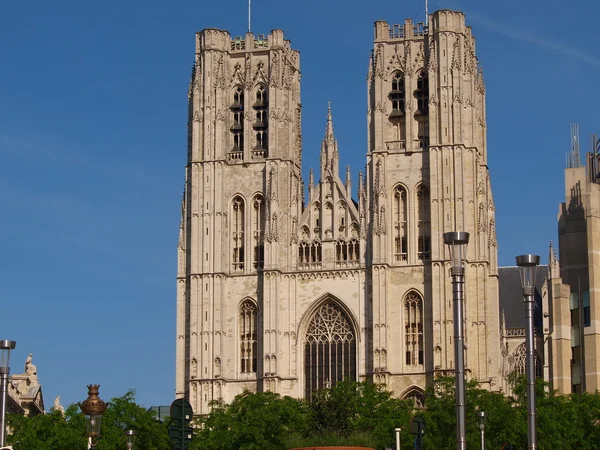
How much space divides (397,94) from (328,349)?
51.1ft

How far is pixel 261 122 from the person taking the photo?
97.8m

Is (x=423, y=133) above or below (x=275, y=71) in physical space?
below

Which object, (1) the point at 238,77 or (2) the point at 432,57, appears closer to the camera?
(2) the point at 432,57

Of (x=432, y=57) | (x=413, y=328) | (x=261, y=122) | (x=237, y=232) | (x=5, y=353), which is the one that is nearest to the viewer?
(x=5, y=353)

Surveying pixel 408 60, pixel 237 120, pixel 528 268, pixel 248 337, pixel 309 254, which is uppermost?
pixel 408 60

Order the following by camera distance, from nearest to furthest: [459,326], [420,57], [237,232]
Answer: [459,326]
[237,232]
[420,57]

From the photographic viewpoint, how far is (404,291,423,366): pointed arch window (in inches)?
3632

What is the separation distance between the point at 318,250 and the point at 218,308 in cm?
677

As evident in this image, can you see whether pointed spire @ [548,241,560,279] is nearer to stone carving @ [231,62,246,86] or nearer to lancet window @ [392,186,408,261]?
lancet window @ [392,186,408,261]

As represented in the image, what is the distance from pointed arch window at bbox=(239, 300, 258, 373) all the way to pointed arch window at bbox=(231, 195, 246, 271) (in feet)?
7.91

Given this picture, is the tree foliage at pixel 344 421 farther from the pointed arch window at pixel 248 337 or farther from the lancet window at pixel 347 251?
the lancet window at pixel 347 251

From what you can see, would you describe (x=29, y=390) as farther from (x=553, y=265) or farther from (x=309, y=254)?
(x=553, y=265)

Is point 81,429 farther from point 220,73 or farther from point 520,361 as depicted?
point 520,361

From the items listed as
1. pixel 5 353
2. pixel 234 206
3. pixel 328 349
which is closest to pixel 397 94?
pixel 234 206
